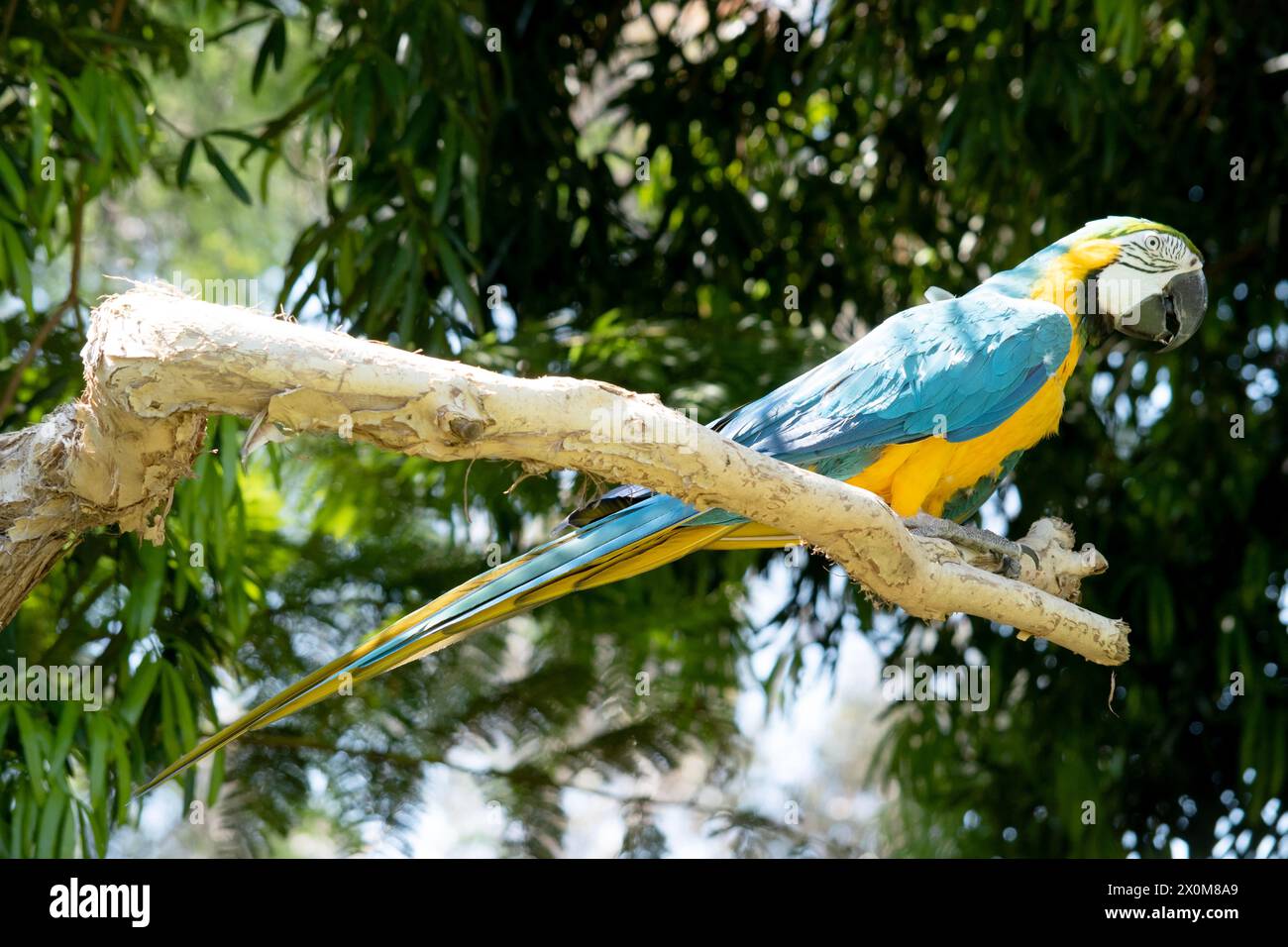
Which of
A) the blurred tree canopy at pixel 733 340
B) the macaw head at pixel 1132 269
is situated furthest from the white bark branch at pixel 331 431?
the blurred tree canopy at pixel 733 340

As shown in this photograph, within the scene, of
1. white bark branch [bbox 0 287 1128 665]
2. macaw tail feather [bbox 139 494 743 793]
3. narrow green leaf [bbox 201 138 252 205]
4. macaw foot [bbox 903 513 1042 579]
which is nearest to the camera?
white bark branch [bbox 0 287 1128 665]

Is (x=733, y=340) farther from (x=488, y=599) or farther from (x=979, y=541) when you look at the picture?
(x=488, y=599)

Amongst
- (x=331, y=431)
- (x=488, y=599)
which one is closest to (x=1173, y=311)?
(x=488, y=599)

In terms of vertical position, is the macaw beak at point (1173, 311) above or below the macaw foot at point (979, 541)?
above

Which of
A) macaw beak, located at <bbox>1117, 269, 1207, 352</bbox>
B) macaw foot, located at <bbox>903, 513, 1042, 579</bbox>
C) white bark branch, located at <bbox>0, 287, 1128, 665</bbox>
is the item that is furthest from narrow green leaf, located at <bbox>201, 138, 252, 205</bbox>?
macaw beak, located at <bbox>1117, 269, 1207, 352</bbox>

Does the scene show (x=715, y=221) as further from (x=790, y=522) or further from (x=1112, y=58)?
(x=790, y=522)

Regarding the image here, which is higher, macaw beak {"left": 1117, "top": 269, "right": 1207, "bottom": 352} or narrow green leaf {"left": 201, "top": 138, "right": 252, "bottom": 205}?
narrow green leaf {"left": 201, "top": 138, "right": 252, "bottom": 205}

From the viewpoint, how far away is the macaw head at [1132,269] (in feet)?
8.64

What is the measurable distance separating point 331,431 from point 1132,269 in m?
1.60

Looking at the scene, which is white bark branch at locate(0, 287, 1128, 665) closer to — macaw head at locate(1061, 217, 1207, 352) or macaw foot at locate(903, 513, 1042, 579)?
macaw foot at locate(903, 513, 1042, 579)

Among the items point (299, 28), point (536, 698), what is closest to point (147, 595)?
point (536, 698)

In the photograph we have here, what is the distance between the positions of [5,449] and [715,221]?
2560 mm

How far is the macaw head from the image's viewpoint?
104 inches

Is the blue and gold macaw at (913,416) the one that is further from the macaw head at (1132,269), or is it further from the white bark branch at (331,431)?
the white bark branch at (331,431)
